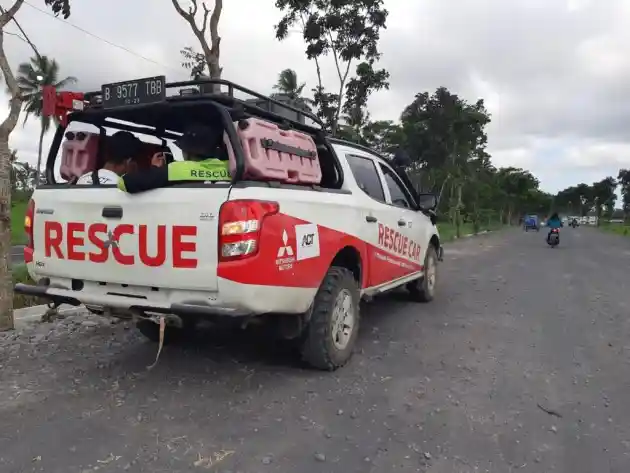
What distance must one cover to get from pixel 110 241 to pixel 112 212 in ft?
0.63

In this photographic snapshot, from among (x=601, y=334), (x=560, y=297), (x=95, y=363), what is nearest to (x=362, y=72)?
(x=560, y=297)

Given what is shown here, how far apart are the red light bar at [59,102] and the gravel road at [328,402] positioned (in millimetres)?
1973

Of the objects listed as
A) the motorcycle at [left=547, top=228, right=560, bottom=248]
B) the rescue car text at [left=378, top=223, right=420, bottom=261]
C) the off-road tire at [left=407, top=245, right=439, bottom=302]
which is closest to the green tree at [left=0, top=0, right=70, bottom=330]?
the rescue car text at [left=378, top=223, right=420, bottom=261]

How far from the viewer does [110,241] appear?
3.68 metres

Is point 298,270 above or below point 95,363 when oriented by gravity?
above

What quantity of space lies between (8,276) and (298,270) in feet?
10.9

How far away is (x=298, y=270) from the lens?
379cm

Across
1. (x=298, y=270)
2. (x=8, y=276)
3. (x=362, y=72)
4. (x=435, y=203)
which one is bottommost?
(x=8, y=276)

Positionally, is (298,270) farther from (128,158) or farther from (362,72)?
(362,72)

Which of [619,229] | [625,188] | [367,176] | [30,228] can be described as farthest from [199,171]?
[625,188]

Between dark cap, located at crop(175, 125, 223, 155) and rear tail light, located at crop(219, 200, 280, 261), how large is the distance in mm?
842

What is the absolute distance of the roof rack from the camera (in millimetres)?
3701

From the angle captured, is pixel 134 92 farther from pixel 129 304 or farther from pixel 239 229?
pixel 129 304

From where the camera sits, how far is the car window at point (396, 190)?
603cm
